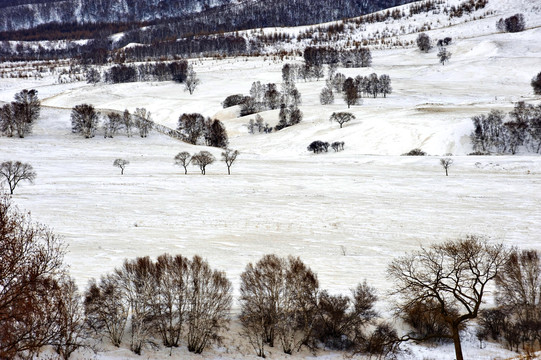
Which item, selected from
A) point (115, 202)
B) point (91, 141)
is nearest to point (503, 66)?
point (91, 141)

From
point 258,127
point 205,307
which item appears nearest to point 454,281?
point 205,307

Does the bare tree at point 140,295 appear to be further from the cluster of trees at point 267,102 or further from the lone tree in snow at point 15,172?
the cluster of trees at point 267,102

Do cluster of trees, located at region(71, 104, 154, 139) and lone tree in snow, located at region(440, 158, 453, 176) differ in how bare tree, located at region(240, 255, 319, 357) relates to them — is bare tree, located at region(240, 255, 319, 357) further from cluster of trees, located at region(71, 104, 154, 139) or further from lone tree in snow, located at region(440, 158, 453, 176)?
cluster of trees, located at region(71, 104, 154, 139)

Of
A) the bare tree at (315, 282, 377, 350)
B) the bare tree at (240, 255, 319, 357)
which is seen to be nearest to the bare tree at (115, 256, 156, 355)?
the bare tree at (240, 255, 319, 357)

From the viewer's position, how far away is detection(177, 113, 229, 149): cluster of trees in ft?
381

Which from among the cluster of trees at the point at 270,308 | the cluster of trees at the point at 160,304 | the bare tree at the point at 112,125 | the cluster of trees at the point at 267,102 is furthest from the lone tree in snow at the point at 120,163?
the cluster of trees at the point at 267,102

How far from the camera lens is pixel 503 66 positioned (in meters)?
175

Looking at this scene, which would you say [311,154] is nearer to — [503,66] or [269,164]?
[269,164]

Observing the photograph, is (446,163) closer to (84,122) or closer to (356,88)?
(356,88)

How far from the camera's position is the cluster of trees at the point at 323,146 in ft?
324

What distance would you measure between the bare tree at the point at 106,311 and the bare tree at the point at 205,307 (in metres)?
3.84

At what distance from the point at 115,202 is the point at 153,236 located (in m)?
15.0

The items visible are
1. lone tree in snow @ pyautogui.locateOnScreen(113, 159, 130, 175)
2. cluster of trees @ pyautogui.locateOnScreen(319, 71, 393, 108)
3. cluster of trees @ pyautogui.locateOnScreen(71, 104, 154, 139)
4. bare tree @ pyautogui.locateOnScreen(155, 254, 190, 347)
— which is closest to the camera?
bare tree @ pyautogui.locateOnScreen(155, 254, 190, 347)

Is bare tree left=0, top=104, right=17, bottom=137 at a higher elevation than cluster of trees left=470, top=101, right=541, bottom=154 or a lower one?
higher
